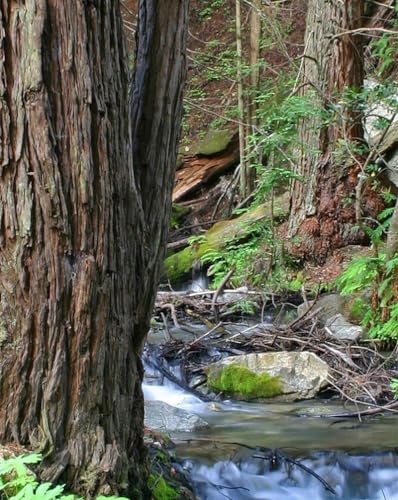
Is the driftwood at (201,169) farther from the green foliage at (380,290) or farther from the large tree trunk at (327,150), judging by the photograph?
the green foliage at (380,290)

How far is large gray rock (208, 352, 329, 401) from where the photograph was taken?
23.7 feet

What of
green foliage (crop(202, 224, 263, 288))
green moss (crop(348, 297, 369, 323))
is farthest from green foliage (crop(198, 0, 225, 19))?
green moss (crop(348, 297, 369, 323))

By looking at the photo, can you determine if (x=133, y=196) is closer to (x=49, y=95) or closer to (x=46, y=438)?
(x=49, y=95)

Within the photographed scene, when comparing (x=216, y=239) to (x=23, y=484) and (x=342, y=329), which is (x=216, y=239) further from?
(x=23, y=484)

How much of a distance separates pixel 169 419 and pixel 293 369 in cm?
171

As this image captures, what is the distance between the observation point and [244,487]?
5.18 metres

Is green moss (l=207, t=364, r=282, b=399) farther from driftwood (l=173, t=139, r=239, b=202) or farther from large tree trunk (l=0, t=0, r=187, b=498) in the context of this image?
driftwood (l=173, t=139, r=239, b=202)

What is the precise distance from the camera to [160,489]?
147 inches

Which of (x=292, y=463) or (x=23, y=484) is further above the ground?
(x=23, y=484)

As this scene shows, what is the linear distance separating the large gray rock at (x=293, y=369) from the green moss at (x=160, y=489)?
3476 mm

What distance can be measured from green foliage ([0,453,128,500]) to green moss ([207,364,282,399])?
183 inches

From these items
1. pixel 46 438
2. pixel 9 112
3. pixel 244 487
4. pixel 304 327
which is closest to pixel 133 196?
pixel 9 112

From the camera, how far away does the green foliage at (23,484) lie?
230cm

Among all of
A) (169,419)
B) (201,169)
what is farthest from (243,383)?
(201,169)
